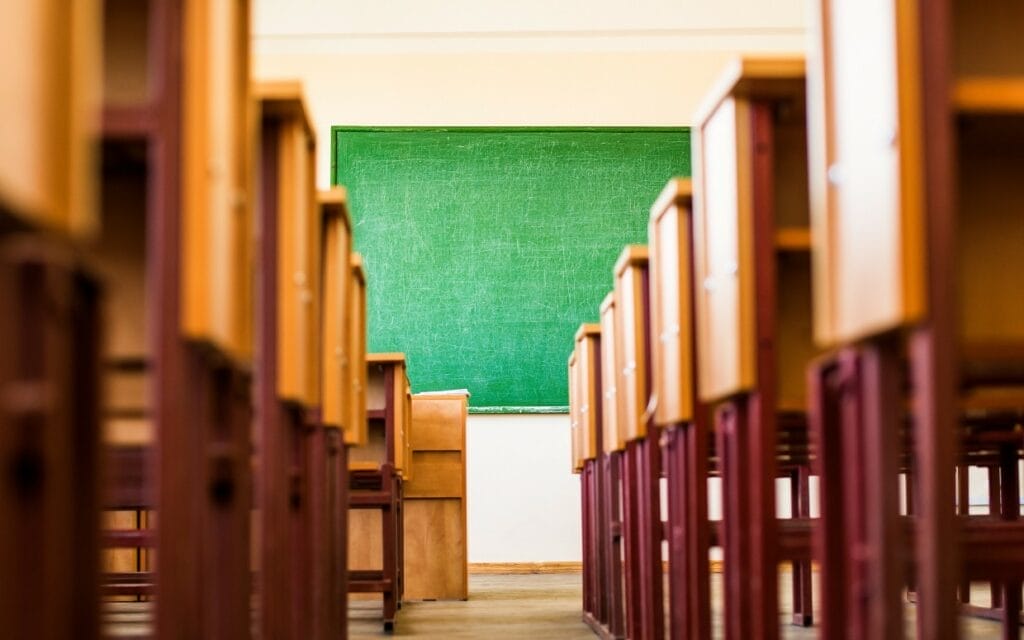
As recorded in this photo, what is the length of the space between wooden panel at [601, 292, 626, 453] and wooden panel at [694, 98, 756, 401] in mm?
1244

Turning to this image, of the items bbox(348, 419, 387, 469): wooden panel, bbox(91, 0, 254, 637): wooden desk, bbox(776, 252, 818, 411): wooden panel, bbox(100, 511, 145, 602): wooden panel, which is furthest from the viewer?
bbox(100, 511, 145, 602): wooden panel

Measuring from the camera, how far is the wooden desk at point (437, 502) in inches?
238

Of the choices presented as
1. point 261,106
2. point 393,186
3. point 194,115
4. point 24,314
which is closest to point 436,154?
point 393,186

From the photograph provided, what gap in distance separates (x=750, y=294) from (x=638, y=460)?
1.27 meters

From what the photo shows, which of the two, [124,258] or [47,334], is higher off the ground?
[124,258]

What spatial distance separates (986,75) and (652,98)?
5.84 metres

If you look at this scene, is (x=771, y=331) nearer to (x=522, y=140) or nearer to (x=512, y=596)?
(x=512, y=596)

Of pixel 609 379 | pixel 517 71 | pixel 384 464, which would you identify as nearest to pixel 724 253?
pixel 609 379

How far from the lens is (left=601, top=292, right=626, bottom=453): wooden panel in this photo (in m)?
4.02

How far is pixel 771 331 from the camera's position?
2396 mm

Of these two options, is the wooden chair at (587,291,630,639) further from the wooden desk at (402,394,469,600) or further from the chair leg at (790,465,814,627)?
the wooden desk at (402,394,469,600)

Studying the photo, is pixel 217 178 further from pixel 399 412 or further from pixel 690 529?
pixel 399 412

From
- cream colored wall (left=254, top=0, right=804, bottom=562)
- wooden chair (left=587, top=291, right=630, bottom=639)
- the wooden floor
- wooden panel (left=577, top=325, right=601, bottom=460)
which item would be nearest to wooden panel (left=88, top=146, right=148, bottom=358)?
the wooden floor

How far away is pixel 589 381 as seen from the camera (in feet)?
15.9
